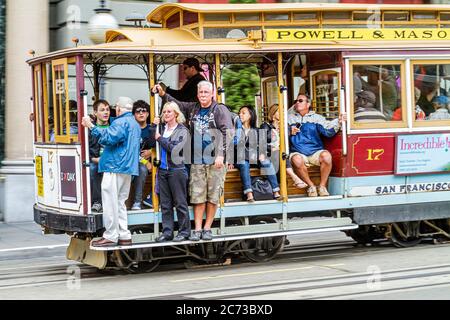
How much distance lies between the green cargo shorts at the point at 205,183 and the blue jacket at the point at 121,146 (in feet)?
2.53

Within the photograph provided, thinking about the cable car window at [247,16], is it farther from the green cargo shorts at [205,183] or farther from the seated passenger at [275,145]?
the green cargo shorts at [205,183]

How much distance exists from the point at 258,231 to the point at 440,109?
3452mm

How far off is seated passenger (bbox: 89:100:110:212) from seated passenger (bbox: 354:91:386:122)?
3.50 m

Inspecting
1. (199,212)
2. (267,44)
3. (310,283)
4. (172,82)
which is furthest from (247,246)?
(172,82)

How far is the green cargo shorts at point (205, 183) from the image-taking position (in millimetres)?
11148

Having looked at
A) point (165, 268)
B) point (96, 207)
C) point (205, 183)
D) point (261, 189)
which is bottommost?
point (165, 268)

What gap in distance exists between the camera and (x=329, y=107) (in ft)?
41.7

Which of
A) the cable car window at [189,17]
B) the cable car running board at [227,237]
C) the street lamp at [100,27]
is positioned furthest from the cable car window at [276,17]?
the street lamp at [100,27]

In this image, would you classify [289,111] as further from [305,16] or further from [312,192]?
[305,16]

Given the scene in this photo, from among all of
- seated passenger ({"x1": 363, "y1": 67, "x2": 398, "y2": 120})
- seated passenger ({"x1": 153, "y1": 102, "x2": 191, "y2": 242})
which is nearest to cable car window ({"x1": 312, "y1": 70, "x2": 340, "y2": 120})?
seated passenger ({"x1": 363, "y1": 67, "x2": 398, "y2": 120})

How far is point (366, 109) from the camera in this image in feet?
40.8

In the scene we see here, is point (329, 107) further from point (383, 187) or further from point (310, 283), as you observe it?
point (310, 283)

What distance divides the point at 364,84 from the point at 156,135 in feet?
10.5

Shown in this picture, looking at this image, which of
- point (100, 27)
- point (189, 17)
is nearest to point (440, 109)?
point (189, 17)
